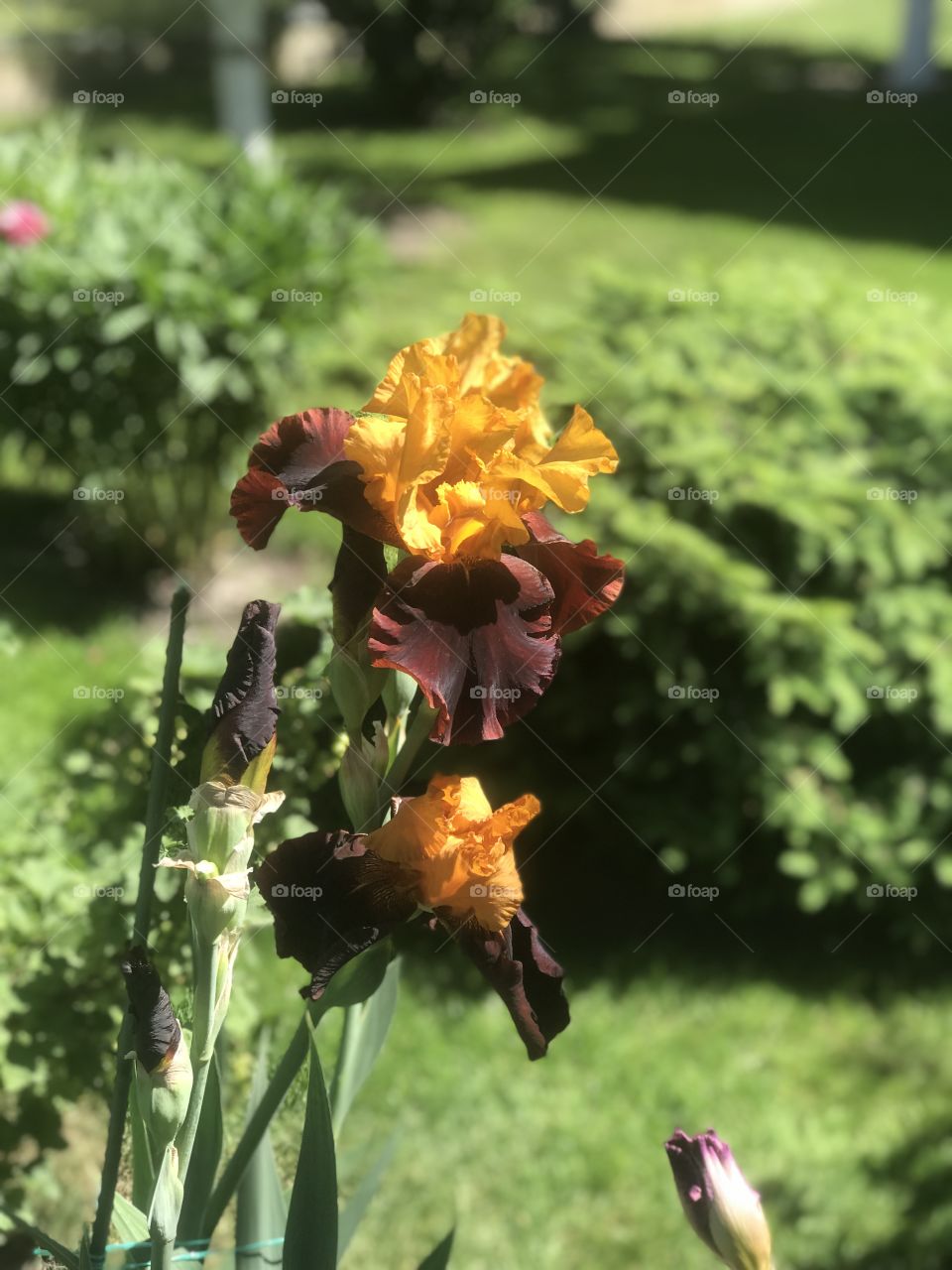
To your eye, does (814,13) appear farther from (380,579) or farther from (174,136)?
(380,579)

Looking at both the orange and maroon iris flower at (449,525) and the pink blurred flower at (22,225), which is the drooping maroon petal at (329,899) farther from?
the pink blurred flower at (22,225)

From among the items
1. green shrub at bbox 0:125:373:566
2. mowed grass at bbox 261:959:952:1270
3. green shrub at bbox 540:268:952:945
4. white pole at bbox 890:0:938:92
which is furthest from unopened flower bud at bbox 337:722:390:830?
white pole at bbox 890:0:938:92

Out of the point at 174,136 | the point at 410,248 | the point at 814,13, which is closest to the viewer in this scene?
the point at 410,248

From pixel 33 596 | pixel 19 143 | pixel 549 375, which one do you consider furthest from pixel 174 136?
pixel 549 375

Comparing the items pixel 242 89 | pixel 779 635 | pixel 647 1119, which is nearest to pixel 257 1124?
pixel 647 1119

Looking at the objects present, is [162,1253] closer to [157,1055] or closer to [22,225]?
[157,1055]

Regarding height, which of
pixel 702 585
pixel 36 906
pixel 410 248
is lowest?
pixel 36 906

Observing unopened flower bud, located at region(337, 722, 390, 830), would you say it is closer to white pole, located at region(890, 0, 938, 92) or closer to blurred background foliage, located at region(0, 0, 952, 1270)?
blurred background foliage, located at region(0, 0, 952, 1270)
